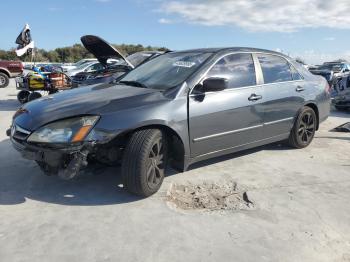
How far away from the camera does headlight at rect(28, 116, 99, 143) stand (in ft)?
12.0

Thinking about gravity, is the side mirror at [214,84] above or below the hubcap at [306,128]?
above

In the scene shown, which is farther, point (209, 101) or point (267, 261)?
point (209, 101)

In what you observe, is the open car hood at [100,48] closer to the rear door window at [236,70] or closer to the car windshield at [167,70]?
the car windshield at [167,70]

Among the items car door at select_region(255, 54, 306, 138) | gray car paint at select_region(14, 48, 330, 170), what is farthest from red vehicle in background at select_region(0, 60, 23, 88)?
car door at select_region(255, 54, 306, 138)

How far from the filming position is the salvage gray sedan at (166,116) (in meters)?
3.72

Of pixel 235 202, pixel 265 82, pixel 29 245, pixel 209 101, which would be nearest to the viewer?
pixel 29 245

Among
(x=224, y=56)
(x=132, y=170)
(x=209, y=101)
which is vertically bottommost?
(x=132, y=170)

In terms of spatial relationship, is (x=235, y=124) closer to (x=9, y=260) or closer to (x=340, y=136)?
(x=9, y=260)

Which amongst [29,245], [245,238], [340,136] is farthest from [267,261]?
[340,136]

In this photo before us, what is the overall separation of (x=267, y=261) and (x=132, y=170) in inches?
60.7

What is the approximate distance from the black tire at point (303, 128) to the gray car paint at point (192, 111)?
29cm

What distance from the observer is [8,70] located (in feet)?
58.8

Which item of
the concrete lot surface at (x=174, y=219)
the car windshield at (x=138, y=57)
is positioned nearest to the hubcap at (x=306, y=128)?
the concrete lot surface at (x=174, y=219)

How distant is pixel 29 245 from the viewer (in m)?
3.06
